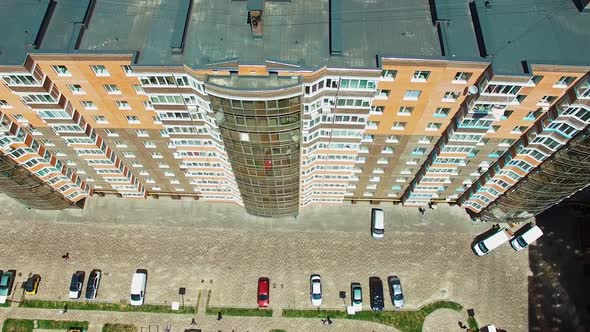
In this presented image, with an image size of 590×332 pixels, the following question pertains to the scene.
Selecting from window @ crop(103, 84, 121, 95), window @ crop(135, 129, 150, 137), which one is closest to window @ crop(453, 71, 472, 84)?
window @ crop(103, 84, 121, 95)

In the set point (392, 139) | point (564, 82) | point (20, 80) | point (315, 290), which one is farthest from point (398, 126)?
point (20, 80)

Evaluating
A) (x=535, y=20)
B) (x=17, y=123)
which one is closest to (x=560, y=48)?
(x=535, y=20)

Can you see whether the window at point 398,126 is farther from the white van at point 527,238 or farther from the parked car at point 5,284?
the parked car at point 5,284

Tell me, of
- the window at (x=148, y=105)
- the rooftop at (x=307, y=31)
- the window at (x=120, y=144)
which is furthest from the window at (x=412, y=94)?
the window at (x=120, y=144)

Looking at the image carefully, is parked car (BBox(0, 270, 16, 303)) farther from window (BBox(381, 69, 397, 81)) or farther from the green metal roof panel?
window (BBox(381, 69, 397, 81))

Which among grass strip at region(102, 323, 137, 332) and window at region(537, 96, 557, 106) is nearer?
window at region(537, 96, 557, 106)

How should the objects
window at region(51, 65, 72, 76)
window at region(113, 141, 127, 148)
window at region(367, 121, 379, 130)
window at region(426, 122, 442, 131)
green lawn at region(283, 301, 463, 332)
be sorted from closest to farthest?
window at region(51, 65, 72, 76) < window at region(367, 121, 379, 130) < window at region(426, 122, 442, 131) < window at region(113, 141, 127, 148) < green lawn at region(283, 301, 463, 332)
